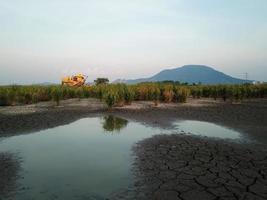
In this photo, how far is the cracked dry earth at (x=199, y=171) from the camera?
470cm

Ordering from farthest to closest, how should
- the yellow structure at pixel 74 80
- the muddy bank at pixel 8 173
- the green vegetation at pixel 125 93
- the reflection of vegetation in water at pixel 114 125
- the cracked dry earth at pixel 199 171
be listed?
1. the yellow structure at pixel 74 80
2. the green vegetation at pixel 125 93
3. the reflection of vegetation in water at pixel 114 125
4. the muddy bank at pixel 8 173
5. the cracked dry earth at pixel 199 171

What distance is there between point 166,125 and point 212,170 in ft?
21.1

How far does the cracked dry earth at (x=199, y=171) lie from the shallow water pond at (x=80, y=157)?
1.61ft

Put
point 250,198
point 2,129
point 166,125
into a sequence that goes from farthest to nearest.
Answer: point 166,125 → point 2,129 → point 250,198

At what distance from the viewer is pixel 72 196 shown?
4.63 meters

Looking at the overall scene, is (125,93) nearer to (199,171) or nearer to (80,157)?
(80,157)

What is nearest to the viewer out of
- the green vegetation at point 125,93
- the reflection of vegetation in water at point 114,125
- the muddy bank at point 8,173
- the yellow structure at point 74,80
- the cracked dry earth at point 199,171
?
the cracked dry earth at point 199,171

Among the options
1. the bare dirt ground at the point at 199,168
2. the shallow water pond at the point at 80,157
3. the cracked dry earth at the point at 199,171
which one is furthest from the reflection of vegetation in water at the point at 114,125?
the cracked dry earth at the point at 199,171

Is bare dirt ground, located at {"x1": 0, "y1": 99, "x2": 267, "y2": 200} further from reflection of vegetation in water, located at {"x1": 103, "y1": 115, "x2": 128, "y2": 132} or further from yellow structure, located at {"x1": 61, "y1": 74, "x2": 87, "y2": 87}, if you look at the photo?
yellow structure, located at {"x1": 61, "y1": 74, "x2": 87, "y2": 87}

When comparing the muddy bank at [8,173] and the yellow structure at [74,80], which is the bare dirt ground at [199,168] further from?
the yellow structure at [74,80]

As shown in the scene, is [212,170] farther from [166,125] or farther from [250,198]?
[166,125]

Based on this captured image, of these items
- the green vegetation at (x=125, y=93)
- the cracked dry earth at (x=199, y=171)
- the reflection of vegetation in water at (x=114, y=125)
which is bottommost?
the cracked dry earth at (x=199, y=171)

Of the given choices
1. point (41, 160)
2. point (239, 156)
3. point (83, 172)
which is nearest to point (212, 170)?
point (239, 156)

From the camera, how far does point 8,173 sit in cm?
588
